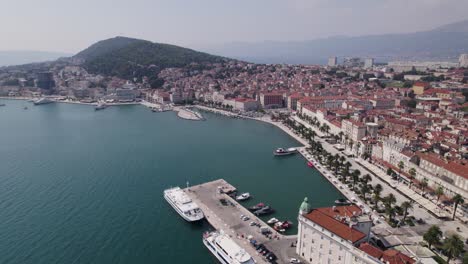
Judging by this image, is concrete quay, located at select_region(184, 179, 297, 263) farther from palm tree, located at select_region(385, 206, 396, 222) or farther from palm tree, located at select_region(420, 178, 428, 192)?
palm tree, located at select_region(420, 178, 428, 192)

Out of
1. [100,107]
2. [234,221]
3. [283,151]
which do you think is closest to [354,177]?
[234,221]

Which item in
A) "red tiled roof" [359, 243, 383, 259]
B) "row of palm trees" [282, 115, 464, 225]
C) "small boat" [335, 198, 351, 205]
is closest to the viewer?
"red tiled roof" [359, 243, 383, 259]

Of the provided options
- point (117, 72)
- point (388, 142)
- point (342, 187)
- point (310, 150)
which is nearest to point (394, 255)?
point (342, 187)

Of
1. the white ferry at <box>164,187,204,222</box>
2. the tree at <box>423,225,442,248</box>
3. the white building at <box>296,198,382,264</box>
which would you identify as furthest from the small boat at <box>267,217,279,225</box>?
the tree at <box>423,225,442,248</box>

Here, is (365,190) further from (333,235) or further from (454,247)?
(333,235)

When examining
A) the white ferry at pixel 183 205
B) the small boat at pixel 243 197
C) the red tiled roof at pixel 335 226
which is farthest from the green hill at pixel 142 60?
the red tiled roof at pixel 335 226

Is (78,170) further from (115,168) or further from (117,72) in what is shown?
(117,72)
